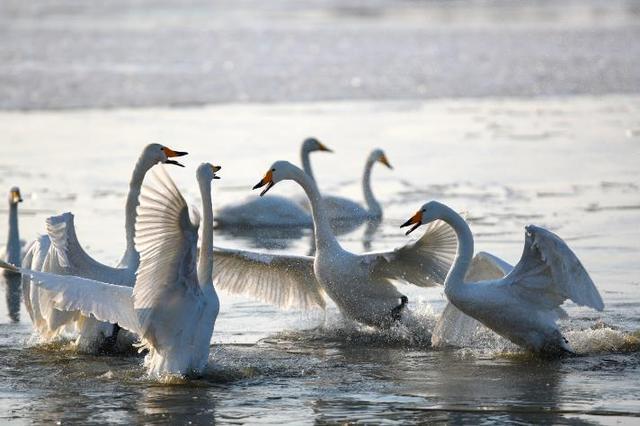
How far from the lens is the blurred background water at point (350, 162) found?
6938mm

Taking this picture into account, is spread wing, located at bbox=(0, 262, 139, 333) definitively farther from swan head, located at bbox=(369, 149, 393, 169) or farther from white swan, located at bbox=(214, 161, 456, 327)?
swan head, located at bbox=(369, 149, 393, 169)

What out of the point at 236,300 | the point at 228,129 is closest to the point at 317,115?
the point at 228,129

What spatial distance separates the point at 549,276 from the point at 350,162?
318 inches

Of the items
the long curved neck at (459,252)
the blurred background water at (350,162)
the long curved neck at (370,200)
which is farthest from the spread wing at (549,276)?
the long curved neck at (370,200)

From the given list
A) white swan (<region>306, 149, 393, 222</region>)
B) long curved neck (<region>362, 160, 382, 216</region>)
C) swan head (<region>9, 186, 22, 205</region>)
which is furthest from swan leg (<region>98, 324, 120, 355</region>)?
long curved neck (<region>362, 160, 382, 216</region>)

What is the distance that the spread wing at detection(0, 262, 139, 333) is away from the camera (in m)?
7.33

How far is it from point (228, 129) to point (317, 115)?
73.0 inches

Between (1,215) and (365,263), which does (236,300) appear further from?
(1,215)

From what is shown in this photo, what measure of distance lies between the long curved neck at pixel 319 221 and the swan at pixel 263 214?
11.0 ft

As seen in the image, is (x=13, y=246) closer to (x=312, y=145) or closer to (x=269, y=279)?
(x=269, y=279)

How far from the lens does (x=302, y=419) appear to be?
6398 mm

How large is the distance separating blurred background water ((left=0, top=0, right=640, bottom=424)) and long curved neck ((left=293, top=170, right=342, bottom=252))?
2.02ft

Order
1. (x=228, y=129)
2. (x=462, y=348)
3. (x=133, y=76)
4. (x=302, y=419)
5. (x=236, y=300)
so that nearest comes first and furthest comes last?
(x=302, y=419) → (x=462, y=348) → (x=236, y=300) → (x=228, y=129) → (x=133, y=76)

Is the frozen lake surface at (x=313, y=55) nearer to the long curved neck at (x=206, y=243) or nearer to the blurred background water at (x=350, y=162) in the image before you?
the blurred background water at (x=350, y=162)
